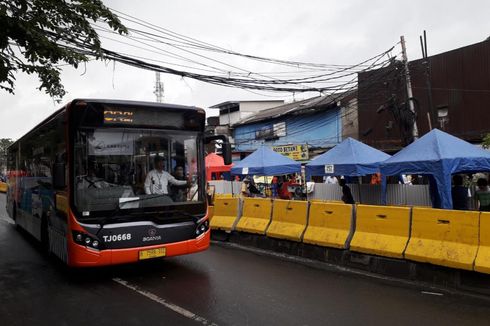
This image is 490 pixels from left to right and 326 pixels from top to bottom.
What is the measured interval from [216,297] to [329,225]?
3.54 metres

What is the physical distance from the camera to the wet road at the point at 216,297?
5289 millimetres

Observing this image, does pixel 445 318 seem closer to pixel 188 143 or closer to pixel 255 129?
pixel 188 143

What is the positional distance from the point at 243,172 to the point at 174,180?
10.8 m

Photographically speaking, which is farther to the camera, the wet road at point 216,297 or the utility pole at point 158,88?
the utility pole at point 158,88

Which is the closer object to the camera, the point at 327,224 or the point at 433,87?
the point at 327,224

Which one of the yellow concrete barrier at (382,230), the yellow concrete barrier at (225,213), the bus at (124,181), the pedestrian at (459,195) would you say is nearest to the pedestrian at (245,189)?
the yellow concrete barrier at (225,213)

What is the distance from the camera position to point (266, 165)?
57.2ft

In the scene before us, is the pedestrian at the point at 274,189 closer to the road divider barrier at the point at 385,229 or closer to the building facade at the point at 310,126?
the building facade at the point at 310,126

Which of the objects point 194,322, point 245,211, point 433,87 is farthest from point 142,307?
point 433,87

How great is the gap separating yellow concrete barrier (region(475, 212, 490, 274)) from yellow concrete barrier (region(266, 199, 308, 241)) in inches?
141

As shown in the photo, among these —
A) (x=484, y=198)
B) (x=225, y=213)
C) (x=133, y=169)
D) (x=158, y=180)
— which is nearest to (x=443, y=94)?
(x=484, y=198)

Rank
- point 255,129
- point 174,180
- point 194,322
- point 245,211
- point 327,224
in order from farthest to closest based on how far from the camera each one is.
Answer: point 255,129 < point 245,211 < point 327,224 < point 174,180 < point 194,322

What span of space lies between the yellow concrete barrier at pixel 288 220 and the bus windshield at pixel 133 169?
9.00ft

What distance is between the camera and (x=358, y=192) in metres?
15.7
